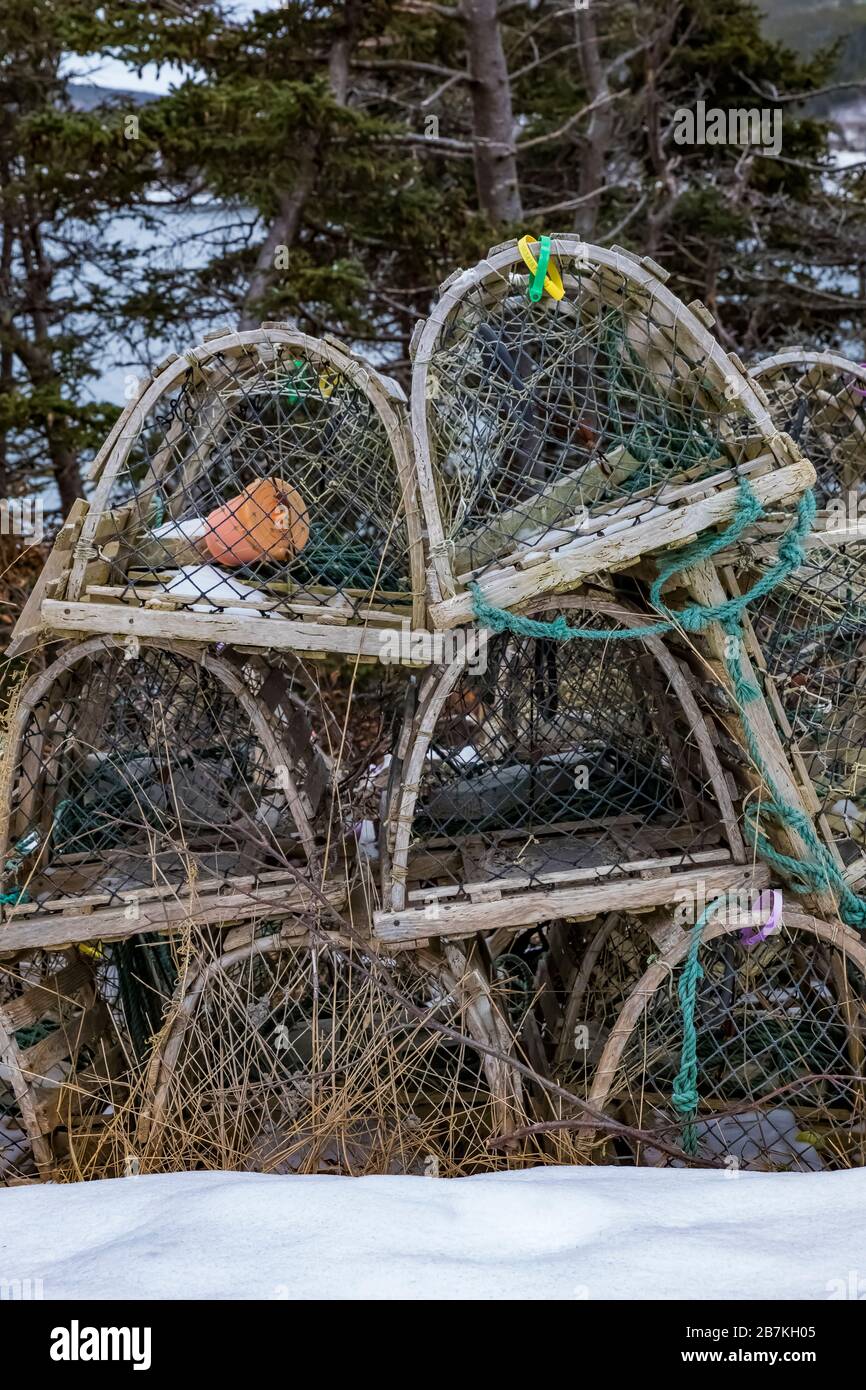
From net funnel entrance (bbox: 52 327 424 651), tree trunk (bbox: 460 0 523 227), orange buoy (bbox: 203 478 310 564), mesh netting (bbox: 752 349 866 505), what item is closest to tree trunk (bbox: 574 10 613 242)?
tree trunk (bbox: 460 0 523 227)

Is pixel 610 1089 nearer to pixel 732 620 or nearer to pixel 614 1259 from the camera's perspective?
pixel 614 1259

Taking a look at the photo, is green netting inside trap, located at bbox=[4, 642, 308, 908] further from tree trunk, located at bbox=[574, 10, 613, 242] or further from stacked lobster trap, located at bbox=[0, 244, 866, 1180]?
tree trunk, located at bbox=[574, 10, 613, 242]

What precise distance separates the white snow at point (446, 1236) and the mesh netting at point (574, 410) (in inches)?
49.8

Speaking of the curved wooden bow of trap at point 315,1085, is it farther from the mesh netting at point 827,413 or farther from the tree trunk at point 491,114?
the tree trunk at point 491,114

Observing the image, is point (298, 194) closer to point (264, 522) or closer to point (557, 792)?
point (264, 522)

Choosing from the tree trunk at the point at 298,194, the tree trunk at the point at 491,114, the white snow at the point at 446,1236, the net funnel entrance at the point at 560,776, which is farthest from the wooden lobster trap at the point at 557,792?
the tree trunk at the point at 491,114

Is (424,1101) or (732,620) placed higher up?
(732,620)

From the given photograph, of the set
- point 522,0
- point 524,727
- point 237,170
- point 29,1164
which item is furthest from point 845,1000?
point 522,0

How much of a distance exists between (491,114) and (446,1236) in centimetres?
645

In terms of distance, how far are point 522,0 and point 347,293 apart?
3014 mm

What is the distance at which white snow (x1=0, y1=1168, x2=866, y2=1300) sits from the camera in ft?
6.18

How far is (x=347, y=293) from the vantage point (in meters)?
6.37

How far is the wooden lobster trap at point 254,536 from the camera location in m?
2.47
